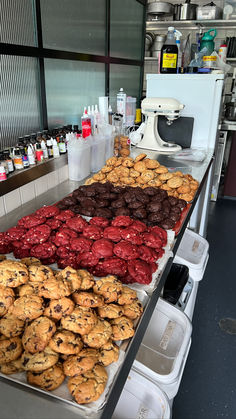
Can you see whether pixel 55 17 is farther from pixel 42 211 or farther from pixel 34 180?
pixel 42 211

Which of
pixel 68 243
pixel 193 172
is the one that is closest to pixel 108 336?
pixel 68 243

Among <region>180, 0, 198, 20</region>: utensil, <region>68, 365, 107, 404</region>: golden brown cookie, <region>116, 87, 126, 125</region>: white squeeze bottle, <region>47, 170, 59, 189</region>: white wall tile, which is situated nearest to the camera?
<region>68, 365, 107, 404</region>: golden brown cookie

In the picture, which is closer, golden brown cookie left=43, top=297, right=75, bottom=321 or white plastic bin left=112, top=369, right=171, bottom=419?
golden brown cookie left=43, top=297, right=75, bottom=321

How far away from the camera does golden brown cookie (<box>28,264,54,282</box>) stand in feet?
3.05

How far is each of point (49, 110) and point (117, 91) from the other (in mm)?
1516

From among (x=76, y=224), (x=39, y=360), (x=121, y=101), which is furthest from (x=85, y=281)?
(x=121, y=101)

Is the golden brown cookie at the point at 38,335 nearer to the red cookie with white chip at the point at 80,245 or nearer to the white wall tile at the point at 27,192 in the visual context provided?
the red cookie with white chip at the point at 80,245

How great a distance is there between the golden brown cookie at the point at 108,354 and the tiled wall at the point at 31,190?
1.01m

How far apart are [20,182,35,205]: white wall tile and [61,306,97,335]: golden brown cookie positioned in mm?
1031

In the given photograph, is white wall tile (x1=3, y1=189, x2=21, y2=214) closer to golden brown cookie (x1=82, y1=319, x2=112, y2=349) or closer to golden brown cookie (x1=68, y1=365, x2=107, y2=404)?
golden brown cookie (x1=82, y1=319, x2=112, y2=349)

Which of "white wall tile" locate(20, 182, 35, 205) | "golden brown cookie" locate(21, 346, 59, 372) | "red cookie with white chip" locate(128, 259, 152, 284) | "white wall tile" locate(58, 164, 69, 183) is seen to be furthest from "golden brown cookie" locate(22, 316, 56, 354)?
"white wall tile" locate(58, 164, 69, 183)

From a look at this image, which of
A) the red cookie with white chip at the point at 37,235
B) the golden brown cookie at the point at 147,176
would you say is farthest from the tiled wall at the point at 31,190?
the golden brown cookie at the point at 147,176

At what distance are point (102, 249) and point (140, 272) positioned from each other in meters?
0.16

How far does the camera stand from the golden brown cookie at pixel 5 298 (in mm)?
838
